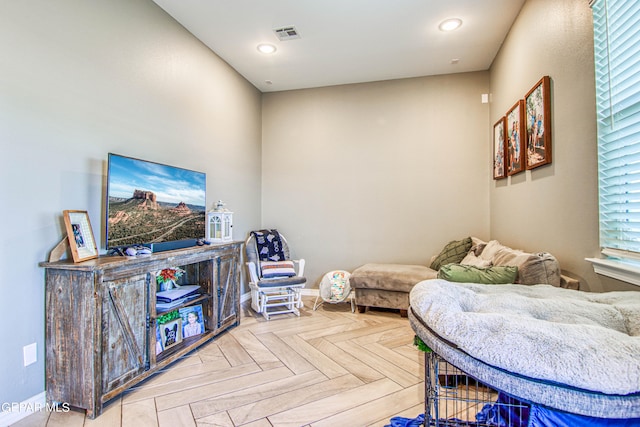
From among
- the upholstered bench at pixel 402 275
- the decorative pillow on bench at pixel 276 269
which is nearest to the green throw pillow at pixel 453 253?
Result: the upholstered bench at pixel 402 275

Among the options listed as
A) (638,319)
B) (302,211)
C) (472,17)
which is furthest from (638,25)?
(302,211)

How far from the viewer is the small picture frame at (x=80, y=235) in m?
1.85

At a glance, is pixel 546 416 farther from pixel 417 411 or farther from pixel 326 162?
pixel 326 162

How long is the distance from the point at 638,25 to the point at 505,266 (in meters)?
1.43

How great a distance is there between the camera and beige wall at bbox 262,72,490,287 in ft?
12.9

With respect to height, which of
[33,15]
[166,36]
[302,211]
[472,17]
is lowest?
[302,211]

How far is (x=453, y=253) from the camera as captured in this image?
11.6ft

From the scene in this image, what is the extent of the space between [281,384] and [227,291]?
120 centimetres

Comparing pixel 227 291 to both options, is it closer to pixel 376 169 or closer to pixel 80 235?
pixel 80 235

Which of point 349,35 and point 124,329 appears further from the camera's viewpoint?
point 349,35

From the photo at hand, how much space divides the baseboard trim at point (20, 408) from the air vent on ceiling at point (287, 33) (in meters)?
3.27

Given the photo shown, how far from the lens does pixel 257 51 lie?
343cm

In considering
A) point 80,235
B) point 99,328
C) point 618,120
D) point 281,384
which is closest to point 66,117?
point 80,235

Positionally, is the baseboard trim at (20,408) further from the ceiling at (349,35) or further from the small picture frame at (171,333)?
the ceiling at (349,35)
